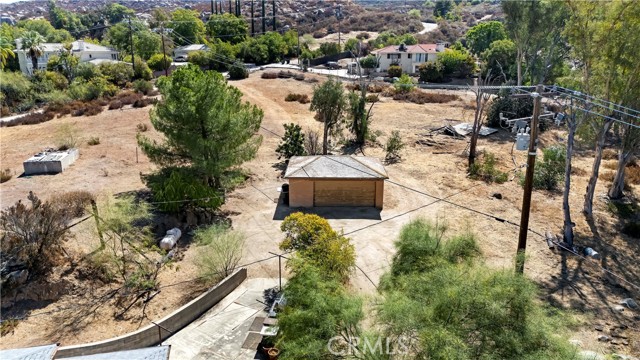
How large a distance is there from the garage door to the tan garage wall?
23 centimetres

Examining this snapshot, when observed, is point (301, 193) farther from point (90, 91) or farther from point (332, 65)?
point (332, 65)

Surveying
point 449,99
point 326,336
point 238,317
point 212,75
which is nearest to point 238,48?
point 449,99

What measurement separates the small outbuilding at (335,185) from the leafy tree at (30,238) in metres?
9.26

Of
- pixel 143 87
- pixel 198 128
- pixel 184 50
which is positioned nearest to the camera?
pixel 198 128

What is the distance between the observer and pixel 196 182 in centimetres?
1912

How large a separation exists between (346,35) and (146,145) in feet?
291

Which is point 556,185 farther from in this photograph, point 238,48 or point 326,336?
point 238,48

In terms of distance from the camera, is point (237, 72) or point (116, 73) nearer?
point (116, 73)

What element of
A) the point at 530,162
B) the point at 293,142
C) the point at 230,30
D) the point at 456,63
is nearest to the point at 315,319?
the point at 530,162

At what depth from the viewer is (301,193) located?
20.7 meters

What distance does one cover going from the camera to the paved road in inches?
475

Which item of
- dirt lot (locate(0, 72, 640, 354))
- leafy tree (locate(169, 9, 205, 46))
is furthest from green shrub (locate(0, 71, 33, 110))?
leafy tree (locate(169, 9, 205, 46))

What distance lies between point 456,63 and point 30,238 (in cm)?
5276

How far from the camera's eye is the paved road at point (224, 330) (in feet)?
39.5
